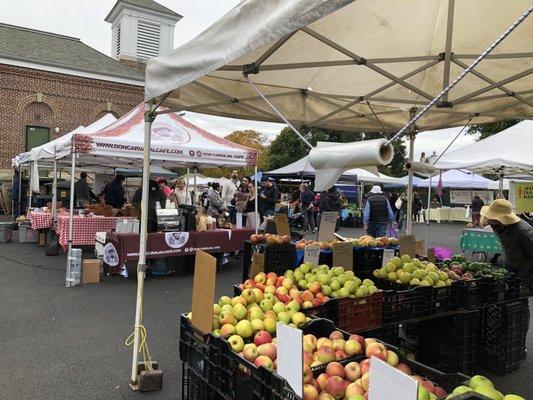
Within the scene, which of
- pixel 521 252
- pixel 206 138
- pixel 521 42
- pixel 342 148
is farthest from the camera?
pixel 206 138

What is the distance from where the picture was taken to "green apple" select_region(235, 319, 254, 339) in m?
2.84

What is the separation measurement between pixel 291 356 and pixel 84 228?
874 centimetres

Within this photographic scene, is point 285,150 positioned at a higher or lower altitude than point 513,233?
higher

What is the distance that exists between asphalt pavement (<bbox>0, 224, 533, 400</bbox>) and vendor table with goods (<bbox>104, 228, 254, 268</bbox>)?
1.55 feet

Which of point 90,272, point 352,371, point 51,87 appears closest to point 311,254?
point 352,371

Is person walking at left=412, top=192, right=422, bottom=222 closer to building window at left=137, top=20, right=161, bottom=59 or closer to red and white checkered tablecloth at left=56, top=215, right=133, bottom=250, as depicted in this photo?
red and white checkered tablecloth at left=56, top=215, right=133, bottom=250

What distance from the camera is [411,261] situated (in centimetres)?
459

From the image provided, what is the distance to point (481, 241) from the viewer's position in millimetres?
11250

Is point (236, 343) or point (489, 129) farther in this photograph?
point (489, 129)

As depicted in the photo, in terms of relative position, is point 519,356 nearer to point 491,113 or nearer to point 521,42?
point 491,113

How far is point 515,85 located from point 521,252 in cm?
168

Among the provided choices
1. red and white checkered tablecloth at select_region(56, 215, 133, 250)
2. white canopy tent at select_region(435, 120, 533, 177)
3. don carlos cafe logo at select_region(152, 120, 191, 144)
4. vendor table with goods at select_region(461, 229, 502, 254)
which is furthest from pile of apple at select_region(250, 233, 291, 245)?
vendor table with goods at select_region(461, 229, 502, 254)

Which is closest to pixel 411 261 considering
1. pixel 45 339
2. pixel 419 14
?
pixel 419 14

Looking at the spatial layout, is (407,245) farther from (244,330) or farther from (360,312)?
(244,330)
